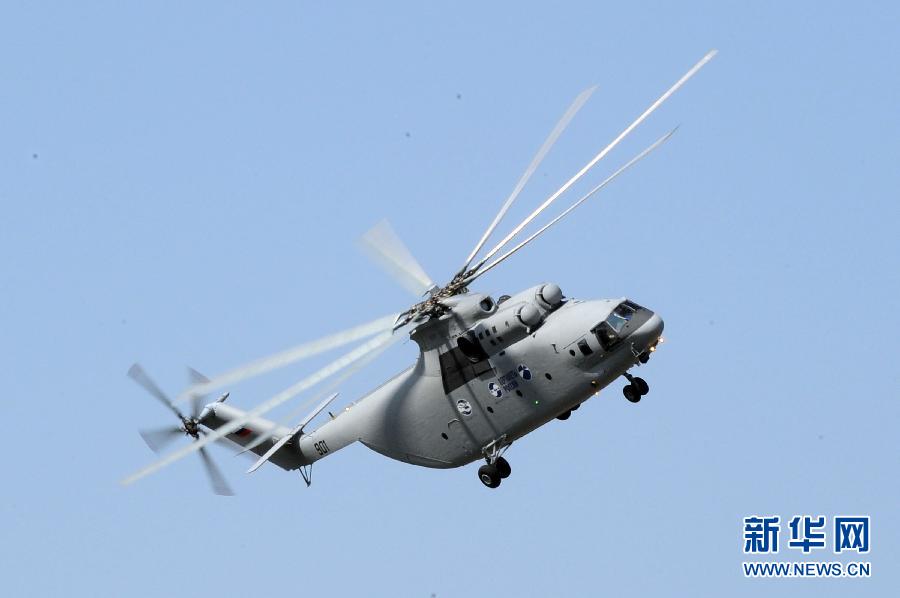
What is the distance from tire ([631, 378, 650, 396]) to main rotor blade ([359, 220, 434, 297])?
736 cm

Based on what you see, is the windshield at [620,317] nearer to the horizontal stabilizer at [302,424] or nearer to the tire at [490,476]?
the tire at [490,476]

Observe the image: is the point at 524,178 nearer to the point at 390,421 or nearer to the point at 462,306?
the point at 462,306

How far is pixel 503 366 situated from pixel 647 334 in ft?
15.8

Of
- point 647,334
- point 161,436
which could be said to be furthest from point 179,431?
point 647,334

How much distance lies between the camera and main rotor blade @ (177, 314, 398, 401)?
43.4 meters

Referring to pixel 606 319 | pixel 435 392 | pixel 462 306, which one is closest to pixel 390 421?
pixel 435 392

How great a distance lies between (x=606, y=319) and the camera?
162 feet

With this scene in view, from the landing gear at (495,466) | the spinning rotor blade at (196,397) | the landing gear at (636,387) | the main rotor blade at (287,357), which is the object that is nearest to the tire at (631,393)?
the landing gear at (636,387)

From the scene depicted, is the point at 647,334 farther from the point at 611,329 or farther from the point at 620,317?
the point at 611,329

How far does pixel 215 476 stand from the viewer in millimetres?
57875

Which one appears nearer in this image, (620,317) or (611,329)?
(611,329)

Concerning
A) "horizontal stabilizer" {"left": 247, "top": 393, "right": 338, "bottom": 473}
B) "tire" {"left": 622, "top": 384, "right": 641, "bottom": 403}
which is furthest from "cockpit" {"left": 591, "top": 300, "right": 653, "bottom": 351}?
"horizontal stabilizer" {"left": 247, "top": 393, "right": 338, "bottom": 473}

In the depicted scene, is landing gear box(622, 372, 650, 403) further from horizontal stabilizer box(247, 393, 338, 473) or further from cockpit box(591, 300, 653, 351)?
horizontal stabilizer box(247, 393, 338, 473)

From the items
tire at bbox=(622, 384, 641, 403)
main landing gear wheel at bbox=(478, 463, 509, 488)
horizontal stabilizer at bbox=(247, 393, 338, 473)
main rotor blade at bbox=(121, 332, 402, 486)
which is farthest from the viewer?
horizontal stabilizer at bbox=(247, 393, 338, 473)
